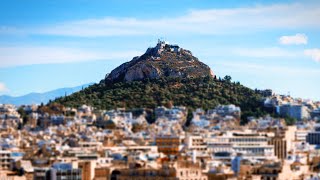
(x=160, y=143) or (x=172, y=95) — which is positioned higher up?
(x=172, y=95)

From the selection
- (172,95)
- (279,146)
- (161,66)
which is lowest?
(279,146)

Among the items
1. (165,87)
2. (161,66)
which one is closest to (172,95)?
(165,87)

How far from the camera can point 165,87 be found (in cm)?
15188

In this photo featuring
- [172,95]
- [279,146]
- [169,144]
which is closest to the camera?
[169,144]

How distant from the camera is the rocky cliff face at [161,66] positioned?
158 meters

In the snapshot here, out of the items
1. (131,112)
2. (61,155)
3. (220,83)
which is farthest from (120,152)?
(220,83)

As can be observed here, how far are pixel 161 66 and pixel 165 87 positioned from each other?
8.12m

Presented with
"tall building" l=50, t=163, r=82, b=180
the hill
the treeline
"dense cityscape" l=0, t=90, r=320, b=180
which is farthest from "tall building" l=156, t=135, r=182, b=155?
the treeline

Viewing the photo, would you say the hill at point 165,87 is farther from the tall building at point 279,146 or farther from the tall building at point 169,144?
the tall building at point 169,144

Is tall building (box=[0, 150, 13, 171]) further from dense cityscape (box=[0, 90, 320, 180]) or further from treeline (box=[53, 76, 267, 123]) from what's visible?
treeline (box=[53, 76, 267, 123])

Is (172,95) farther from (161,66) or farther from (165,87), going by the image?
(161,66)

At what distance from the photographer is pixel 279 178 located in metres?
96.4

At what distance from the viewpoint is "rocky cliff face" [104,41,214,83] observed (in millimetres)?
157500

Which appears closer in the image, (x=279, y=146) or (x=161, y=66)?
(x=279, y=146)
